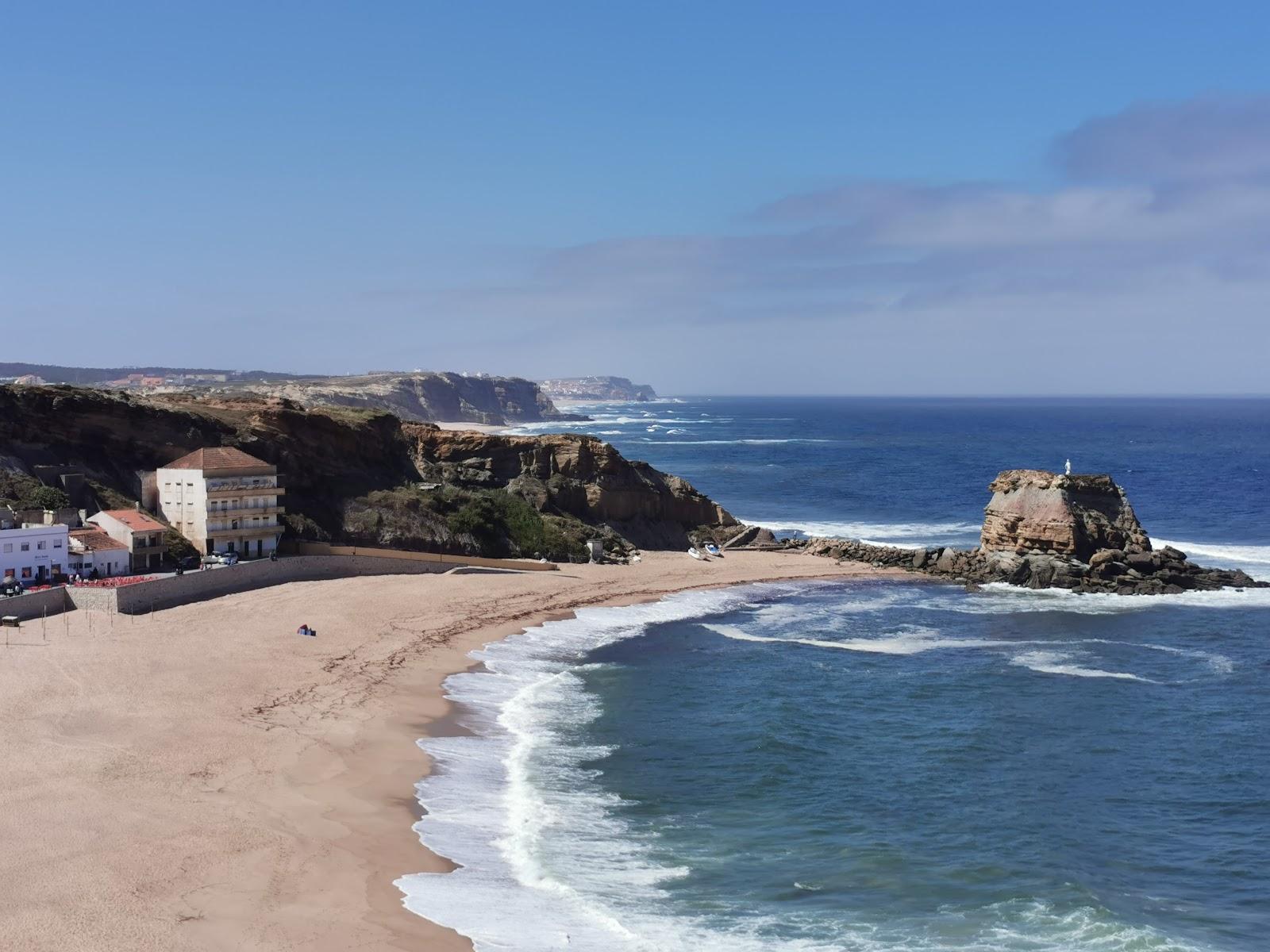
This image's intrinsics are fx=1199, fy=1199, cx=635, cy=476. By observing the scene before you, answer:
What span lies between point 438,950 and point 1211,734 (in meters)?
23.5

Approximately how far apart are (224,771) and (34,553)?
68.5 ft

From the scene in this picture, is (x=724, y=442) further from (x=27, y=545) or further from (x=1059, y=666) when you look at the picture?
(x=27, y=545)

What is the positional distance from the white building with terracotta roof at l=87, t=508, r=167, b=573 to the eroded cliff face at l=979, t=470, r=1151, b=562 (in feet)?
133

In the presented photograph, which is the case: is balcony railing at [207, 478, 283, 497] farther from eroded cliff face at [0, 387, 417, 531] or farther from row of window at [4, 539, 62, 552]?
row of window at [4, 539, 62, 552]

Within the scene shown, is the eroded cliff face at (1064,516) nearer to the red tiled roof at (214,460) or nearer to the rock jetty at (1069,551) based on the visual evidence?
the rock jetty at (1069,551)

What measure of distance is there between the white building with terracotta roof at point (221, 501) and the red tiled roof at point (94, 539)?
4.44m

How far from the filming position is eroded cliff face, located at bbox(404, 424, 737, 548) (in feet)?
228

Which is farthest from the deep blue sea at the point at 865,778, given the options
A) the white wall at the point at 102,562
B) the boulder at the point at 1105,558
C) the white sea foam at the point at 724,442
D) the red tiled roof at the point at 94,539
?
the white sea foam at the point at 724,442

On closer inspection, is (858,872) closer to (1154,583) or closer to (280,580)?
(280,580)

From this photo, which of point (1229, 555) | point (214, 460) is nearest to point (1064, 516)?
point (1229, 555)

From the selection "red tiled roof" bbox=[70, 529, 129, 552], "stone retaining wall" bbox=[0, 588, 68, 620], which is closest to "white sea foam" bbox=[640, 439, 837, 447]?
"red tiled roof" bbox=[70, 529, 129, 552]

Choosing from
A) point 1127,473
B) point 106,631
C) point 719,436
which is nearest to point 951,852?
point 106,631

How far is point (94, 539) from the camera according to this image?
1813 inches

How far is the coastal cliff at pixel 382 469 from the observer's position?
178 ft
